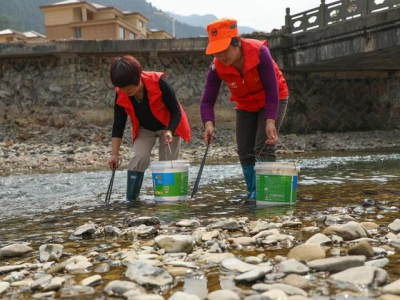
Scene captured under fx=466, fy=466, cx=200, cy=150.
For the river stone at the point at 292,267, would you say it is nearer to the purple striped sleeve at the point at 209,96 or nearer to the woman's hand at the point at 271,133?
the woman's hand at the point at 271,133

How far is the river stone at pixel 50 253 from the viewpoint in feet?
8.52

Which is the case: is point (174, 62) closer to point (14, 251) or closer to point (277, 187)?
point (277, 187)

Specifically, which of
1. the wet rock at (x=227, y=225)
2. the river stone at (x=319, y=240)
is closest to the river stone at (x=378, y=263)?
the river stone at (x=319, y=240)

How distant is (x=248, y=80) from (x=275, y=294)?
280 centimetres

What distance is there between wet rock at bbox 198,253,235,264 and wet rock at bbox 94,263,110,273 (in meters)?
0.47

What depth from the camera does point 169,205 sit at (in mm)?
4477

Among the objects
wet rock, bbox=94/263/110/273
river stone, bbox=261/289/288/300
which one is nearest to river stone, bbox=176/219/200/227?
wet rock, bbox=94/263/110/273

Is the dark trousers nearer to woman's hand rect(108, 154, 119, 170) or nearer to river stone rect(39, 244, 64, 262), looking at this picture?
woman's hand rect(108, 154, 119, 170)

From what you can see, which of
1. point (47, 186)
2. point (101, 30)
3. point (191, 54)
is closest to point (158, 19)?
point (101, 30)

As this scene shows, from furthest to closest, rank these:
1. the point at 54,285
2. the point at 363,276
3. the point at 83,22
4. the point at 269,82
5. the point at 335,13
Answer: the point at 83,22 → the point at 335,13 → the point at 269,82 → the point at 54,285 → the point at 363,276

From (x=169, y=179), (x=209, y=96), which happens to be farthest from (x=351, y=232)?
(x=209, y=96)

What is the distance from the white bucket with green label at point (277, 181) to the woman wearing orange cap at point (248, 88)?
0.25m

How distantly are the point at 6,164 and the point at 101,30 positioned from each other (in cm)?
2736

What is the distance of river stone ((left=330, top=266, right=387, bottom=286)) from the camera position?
6.27 feet
